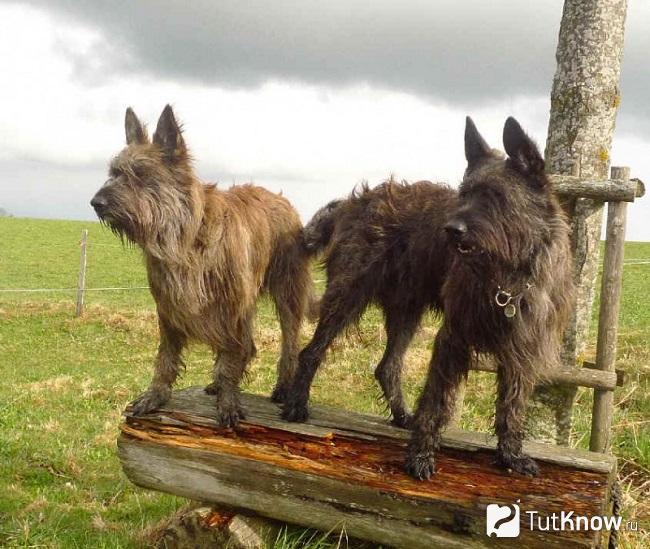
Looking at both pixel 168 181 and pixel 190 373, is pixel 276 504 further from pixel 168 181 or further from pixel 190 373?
pixel 190 373

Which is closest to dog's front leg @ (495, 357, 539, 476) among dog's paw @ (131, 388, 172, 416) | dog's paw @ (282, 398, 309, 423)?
dog's paw @ (282, 398, 309, 423)

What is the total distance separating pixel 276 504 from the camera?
14.5 feet

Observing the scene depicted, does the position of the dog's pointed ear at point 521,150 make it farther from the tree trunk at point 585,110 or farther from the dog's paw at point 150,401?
the dog's paw at point 150,401

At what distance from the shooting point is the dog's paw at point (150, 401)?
5.07 m

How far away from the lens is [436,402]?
4.17 metres

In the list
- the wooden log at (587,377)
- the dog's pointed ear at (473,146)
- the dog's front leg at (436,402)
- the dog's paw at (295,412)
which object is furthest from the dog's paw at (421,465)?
the dog's pointed ear at (473,146)

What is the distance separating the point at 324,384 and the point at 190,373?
285 cm

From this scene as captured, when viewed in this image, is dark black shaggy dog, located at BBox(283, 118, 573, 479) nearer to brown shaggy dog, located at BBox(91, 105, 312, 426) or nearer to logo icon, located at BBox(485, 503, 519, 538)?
logo icon, located at BBox(485, 503, 519, 538)

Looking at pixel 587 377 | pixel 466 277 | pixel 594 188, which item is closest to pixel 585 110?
pixel 594 188

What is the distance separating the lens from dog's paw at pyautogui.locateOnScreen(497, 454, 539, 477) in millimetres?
4141

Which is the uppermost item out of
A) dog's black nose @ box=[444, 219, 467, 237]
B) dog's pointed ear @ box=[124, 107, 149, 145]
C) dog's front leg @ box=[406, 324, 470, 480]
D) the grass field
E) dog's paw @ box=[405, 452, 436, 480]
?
dog's pointed ear @ box=[124, 107, 149, 145]

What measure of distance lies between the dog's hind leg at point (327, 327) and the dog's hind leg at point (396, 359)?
0.36 meters

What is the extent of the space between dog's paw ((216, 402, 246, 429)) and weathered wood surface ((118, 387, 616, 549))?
5cm

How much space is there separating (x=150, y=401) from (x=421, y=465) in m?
2.20
